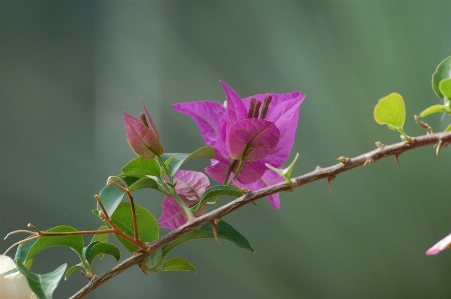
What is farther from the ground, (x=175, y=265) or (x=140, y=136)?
(x=140, y=136)

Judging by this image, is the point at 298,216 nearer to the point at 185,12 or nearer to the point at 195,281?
the point at 195,281

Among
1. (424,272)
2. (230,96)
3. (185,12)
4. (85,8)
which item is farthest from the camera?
(424,272)

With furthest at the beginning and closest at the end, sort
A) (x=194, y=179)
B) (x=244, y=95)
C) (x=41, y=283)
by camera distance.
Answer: (x=244, y=95) → (x=194, y=179) → (x=41, y=283)

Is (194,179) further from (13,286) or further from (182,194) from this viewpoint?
(13,286)

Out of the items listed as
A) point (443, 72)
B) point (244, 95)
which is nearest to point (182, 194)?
point (443, 72)

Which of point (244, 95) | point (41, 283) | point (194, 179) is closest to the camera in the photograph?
point (41, 283)

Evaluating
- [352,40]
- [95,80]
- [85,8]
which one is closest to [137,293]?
[95,80]
